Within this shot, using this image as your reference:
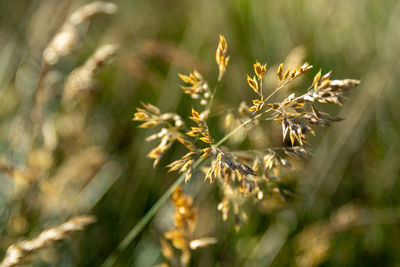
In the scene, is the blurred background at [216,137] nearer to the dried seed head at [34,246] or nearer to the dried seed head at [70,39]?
the dried seed head at [70,39]

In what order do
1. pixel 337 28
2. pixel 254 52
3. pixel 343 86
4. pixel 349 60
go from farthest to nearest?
1. pixel 337 28
2. pixel 349 60
3. pixel 254 52
4. pixel 343 86

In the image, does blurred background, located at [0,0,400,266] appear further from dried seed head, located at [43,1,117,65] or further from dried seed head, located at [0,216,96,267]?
dried seed head, located at [0,216,96,267]

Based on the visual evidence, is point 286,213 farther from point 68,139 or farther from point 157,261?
point 68,139

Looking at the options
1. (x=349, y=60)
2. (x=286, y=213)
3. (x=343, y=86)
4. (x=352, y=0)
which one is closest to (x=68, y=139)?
(x=286, y=213)

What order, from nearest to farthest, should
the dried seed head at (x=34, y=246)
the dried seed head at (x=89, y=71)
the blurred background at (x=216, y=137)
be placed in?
the dried seed head at (x=34, y=246), the dried seed head at (x=89, y=71), the blurred background at (x=216, y=137)

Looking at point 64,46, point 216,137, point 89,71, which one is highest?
point 64,46

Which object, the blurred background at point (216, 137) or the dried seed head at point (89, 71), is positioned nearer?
the dried seed head at point (89, 71)

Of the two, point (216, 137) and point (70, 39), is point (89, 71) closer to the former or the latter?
point (70, 39)

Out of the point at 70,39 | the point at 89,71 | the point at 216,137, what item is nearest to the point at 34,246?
the point at 89,71

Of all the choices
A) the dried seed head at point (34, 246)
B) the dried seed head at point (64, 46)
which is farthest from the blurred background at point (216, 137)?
the dried seed head at point (34, 246)
